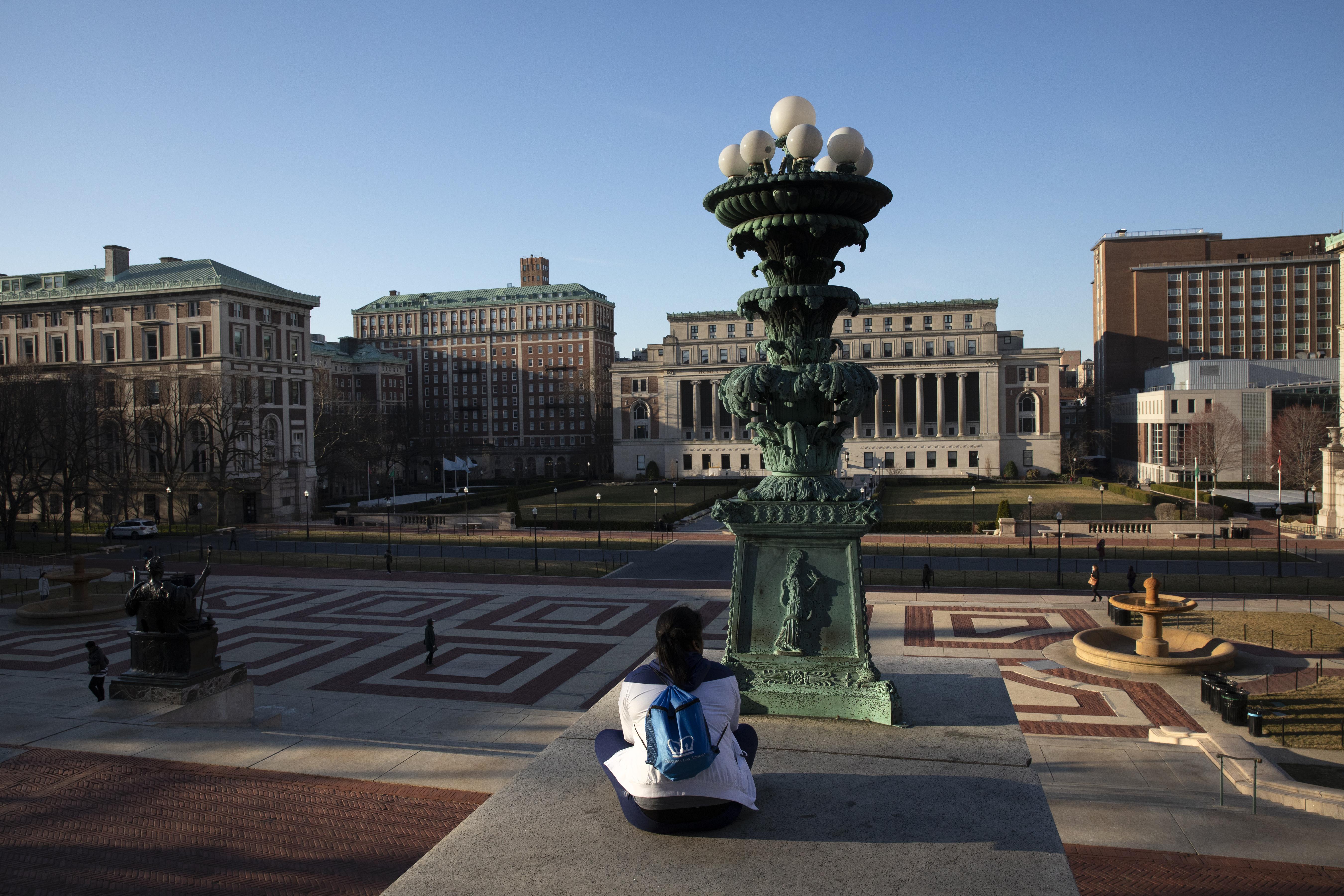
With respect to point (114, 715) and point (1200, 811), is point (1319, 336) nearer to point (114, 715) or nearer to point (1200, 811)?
point (1200, 811)

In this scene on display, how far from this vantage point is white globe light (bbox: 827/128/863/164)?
23.2 ft

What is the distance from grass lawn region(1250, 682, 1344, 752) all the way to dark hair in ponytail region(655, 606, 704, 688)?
13.8 metres

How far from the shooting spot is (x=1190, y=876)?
8734 millimetres

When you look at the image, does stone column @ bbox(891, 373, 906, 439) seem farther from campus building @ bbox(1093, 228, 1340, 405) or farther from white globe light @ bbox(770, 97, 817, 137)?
white globe light @ bbox(770, 97, 817, 137)

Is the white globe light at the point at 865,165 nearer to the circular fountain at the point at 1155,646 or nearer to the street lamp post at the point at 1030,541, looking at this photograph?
the circular fountain at the point at 1155,646

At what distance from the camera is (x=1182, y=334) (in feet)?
345

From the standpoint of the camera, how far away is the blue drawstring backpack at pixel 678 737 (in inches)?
190

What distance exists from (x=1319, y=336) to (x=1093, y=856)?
121246 mm

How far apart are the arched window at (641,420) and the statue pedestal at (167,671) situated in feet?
285

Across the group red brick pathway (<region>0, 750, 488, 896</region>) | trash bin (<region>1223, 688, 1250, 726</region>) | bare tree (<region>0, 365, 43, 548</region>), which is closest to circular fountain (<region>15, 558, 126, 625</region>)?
red brick pathway (<region>0, 750, 488, 896</region>)

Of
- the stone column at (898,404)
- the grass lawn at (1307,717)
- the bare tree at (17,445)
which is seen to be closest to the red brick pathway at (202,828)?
the grass lawn at (1307,717)

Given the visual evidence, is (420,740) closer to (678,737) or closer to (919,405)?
(678,737)

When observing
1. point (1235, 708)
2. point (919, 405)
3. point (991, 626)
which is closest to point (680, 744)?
point (1235, 708)

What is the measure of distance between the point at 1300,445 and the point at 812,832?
70980 mm
